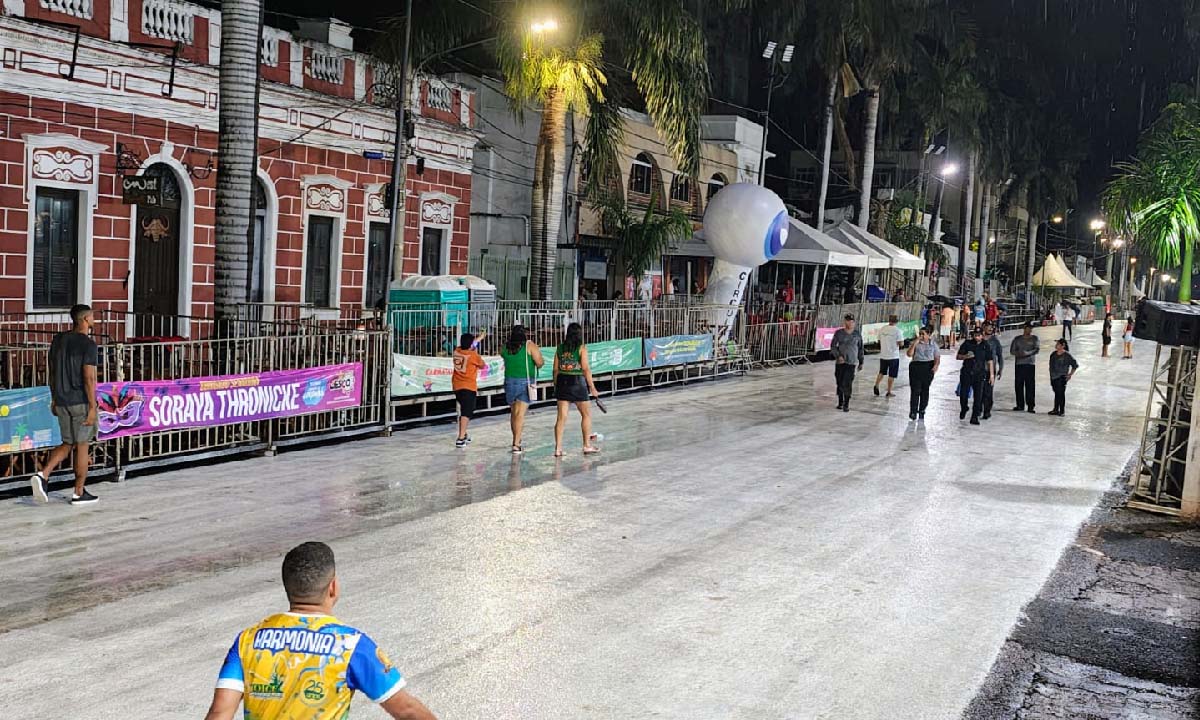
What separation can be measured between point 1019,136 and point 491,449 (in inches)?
2456

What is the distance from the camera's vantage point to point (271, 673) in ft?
11.4

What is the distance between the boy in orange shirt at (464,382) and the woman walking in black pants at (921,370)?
25.9 feet

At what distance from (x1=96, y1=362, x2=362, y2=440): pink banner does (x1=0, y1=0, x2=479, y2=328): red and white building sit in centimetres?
523

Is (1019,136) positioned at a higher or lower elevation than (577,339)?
higher

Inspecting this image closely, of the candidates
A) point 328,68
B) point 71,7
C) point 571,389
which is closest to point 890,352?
point 571,389

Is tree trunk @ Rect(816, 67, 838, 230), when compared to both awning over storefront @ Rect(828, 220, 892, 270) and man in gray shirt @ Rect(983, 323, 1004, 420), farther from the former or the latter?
man in gray shirt @ Rect(983, 323, 1004, 420)

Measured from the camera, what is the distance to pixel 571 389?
14094 mm

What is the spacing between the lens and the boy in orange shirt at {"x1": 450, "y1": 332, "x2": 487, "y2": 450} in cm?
1473

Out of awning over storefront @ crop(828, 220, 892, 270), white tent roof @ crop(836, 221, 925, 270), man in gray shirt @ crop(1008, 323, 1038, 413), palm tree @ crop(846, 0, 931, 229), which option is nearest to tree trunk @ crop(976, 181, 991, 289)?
palm tree @ crop(846, 0, 931, 229)

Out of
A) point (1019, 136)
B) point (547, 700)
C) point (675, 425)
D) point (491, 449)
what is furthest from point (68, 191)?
point (1019, 136)

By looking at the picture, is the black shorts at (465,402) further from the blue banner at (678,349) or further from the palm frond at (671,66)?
the palm frond at (671,66)

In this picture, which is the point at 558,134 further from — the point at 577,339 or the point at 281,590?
the point at 281,590

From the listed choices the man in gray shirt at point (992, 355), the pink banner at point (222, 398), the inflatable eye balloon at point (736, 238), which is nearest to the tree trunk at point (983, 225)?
the inflatable eye balloon at point (736, 238)

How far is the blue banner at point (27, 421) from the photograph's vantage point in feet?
34.1
